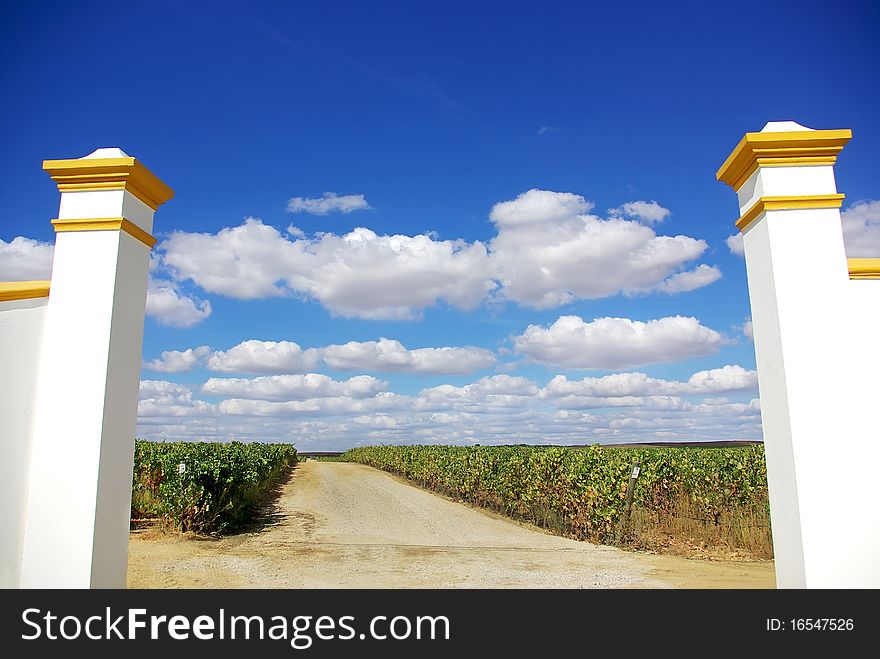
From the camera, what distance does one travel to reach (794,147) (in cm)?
415

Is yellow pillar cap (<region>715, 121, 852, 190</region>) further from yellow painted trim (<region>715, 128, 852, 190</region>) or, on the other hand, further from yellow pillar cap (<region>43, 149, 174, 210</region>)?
yellow pillar cap (<region>43, 149, 174, 210</region>)

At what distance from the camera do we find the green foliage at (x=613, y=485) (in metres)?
11.2

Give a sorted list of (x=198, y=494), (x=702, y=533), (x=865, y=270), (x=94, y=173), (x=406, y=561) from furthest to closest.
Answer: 1. (x=198, y=494)
2. (x=702, y=533)
3. (x=406, y=561)
4. (x=94, y=173)
5. (x=865, y=270)

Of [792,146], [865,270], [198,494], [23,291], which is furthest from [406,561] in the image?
[792,146]

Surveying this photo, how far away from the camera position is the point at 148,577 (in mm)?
7848

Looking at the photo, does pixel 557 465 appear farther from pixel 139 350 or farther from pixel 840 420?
pixel 139 350

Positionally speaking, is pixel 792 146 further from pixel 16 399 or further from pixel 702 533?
pixel 702 533

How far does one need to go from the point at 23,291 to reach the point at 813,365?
5.51 meters

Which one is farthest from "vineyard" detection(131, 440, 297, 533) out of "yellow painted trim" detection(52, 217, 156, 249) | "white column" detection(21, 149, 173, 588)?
"yellow painted trim" detection(52, 217, 156, 249)

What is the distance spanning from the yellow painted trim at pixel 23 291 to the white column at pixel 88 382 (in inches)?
4.8

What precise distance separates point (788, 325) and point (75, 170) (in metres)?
5.14

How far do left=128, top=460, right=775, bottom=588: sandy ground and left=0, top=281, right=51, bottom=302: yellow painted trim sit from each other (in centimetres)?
477

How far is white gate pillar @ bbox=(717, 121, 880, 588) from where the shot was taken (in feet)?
12.7
